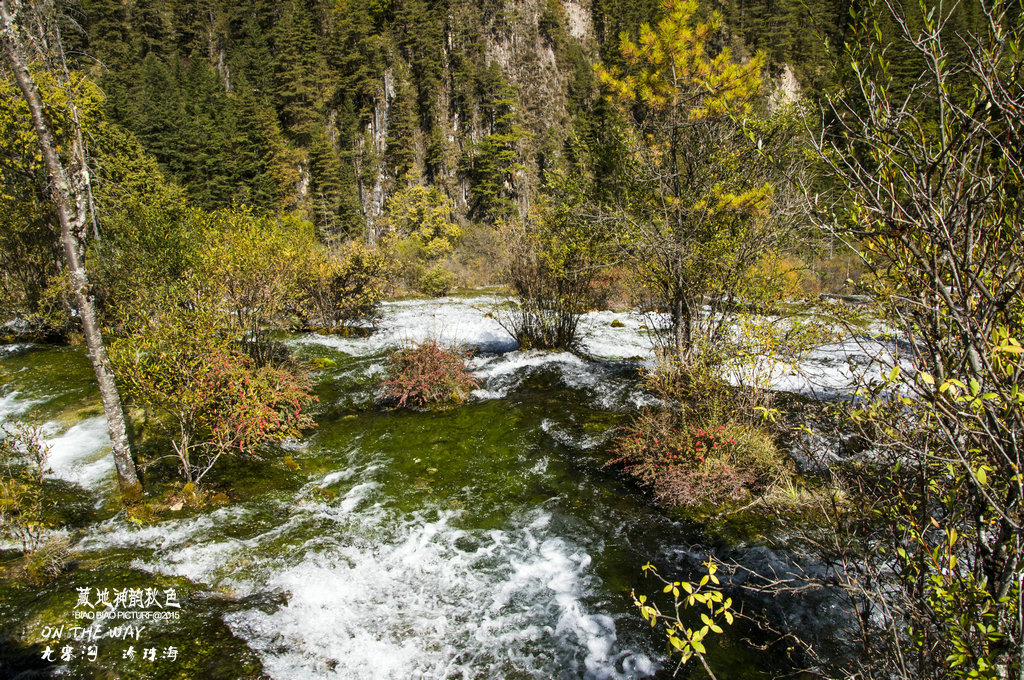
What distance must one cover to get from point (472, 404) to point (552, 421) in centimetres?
200

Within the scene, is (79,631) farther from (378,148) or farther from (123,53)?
(123,53)

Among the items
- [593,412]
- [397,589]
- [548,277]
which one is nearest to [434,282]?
[548,277]

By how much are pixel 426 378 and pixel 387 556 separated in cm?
504

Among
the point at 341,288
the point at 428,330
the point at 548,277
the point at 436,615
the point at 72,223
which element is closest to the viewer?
the point at 436,615

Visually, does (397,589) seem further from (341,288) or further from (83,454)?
(341,288)

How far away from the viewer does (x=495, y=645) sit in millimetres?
4695

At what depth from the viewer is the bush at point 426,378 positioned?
Result: 34.6 ft

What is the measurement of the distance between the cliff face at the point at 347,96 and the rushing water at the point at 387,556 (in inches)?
1579

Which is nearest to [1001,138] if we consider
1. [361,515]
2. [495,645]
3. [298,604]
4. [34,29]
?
[495,645]

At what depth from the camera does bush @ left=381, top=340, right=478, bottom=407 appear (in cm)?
1054

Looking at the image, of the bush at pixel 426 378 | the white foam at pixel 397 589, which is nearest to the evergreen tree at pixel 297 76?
the bush at pixel 426 378

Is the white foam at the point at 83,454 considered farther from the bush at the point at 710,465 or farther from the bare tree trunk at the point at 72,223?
the bush at the point at 710,465

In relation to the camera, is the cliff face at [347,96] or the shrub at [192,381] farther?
the cliff face at [347,96]

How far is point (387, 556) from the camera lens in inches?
232
